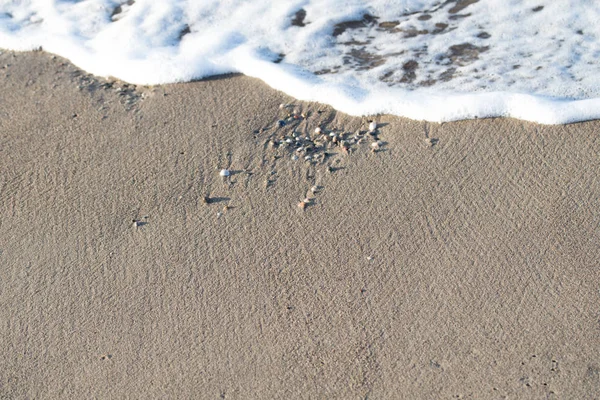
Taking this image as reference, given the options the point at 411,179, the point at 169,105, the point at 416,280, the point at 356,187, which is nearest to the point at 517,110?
the point at 411,179

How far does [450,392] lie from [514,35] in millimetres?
2427

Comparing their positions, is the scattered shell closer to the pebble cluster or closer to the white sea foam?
the pebble cluster

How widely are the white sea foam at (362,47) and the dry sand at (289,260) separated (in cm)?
20

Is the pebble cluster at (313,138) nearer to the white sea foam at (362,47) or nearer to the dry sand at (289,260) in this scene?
the dry sand at (289,260)

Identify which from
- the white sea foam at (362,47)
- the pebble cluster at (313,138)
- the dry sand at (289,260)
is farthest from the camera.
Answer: the white sea foam at (362,47)

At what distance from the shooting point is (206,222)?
2.73 m

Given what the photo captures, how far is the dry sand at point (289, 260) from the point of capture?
219cm

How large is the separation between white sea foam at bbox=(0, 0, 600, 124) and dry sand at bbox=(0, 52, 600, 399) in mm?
196

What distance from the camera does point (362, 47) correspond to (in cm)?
373

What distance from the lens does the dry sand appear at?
219cm

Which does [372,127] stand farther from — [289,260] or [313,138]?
[289,260]

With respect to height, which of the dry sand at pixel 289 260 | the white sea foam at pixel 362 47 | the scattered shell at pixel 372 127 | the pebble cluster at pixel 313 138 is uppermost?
the white sea foam at pixel 362 47

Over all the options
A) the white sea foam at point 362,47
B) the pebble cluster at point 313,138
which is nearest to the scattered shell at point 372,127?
the pebble cluster at point 313,138

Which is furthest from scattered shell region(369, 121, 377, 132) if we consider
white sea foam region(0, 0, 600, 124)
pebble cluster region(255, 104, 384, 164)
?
white sea foam region(0, 0, 600, 124)
